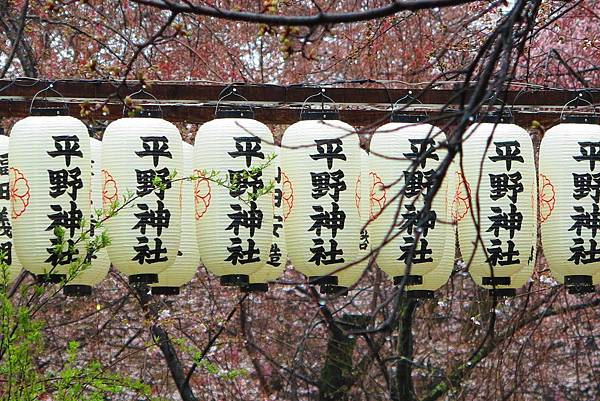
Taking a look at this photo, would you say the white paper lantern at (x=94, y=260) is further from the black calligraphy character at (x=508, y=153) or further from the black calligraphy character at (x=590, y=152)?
the black calligraphy character at (x=590, y=152)

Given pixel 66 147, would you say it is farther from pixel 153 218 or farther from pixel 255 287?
pixel 255 287

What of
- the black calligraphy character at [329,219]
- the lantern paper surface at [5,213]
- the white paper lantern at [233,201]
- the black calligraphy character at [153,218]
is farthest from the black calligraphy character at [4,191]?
the black calligraphy character at [329,219]

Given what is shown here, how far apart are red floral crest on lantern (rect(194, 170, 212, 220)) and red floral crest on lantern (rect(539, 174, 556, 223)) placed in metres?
1.95

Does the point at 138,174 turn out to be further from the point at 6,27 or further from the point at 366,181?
the point at 6,27

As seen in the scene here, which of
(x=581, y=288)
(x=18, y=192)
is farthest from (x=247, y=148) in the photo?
(x=581, y=288)

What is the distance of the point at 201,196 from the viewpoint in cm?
635

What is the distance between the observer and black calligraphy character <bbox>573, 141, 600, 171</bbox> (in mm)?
6539

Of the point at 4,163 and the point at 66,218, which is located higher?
the point at 4,163

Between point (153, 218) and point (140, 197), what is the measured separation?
136 mm

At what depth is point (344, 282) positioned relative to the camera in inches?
268

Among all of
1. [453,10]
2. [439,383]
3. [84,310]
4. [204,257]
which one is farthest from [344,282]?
[453,10]

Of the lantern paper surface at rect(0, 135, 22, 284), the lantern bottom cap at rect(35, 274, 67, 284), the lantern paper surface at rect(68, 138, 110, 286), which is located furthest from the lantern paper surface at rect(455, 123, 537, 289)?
the lantern paper surface at rect(0, 135, 22, 284)

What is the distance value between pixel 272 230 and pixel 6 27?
4628 millimetres

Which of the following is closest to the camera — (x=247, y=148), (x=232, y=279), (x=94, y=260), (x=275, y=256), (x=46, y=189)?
(x=46, y=189)
